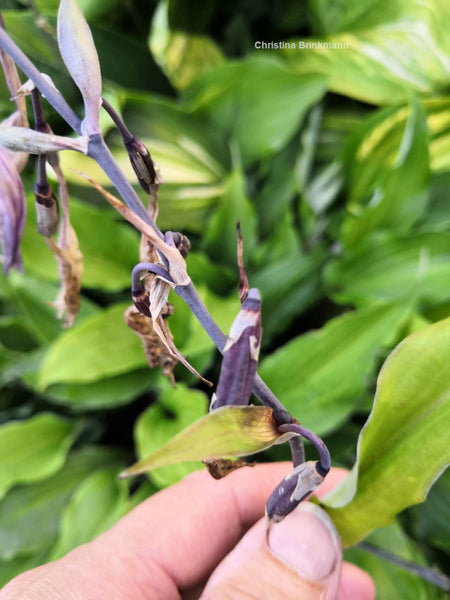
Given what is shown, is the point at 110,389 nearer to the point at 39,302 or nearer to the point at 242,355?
the point at 39,302

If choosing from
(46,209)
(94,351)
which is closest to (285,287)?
(94,351)

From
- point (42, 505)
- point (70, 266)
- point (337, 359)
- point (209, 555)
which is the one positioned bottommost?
point (42, 505)

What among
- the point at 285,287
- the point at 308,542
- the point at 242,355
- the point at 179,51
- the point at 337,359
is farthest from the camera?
the point at 179,51

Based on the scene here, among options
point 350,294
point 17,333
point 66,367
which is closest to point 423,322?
point 350,294

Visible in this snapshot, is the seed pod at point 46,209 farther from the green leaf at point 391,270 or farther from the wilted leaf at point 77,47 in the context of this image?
the green leaf at point 391,270

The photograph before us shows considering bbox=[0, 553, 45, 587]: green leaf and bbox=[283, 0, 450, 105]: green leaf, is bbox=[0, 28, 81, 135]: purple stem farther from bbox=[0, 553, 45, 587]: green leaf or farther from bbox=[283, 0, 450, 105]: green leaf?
bbox=[283, 0, 450, 105]: green leaf

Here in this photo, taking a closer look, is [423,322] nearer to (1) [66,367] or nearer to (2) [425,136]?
(2) [425,136]
